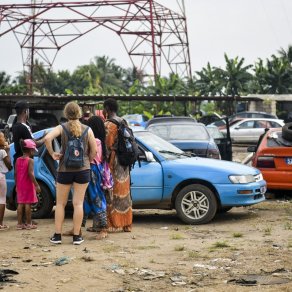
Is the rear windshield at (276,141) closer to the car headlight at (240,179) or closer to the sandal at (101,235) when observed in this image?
the car headlight at (240,179)

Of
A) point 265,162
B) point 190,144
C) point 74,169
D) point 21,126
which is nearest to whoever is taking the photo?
point 74,169

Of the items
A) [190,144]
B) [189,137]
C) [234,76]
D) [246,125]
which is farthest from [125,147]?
[234,76]

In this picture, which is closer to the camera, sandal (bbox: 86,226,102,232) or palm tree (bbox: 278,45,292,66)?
sandal (bbox: 86,226,102,232)

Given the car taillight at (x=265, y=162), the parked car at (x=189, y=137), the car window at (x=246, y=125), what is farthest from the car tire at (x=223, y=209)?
the car window at (x=246, y=125)

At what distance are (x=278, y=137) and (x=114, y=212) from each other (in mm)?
5213

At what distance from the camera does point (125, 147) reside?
1176 cm

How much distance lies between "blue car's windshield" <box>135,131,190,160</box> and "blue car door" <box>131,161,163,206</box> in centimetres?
37

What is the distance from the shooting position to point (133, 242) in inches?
431

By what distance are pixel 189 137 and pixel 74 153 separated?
8.75 meters

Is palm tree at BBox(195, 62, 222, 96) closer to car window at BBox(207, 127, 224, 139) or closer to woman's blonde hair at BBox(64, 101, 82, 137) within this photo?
car window at BBox(207, 127, 224, 139)

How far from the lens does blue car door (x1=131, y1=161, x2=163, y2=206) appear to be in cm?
1273

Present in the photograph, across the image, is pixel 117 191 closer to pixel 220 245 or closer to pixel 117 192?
pixel 117 192

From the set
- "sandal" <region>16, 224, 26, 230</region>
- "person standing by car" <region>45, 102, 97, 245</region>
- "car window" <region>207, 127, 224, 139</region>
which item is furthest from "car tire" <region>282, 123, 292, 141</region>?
"car window" <region>207, 127, 224, 139</region>

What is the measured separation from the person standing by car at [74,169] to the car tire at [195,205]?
2328mm
